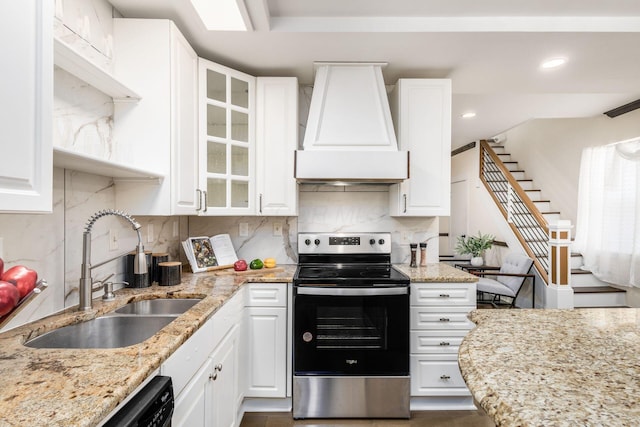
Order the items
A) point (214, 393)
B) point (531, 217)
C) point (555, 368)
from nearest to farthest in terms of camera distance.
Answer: point (555, 368) < point (214, 393) < point (531, 217)

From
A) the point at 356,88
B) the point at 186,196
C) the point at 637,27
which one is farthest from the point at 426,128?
the point at 186,196

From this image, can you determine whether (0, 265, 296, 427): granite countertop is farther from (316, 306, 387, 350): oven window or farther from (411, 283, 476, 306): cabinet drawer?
(411, 283, 476, 306): cabinet drawer

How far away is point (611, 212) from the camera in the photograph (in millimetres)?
3951

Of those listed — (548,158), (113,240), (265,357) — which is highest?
(548,158)

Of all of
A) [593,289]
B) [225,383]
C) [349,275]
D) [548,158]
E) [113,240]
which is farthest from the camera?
[548,158]

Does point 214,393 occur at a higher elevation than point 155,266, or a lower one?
lower

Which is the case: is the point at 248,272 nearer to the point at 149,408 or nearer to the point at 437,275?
the point at 437,275

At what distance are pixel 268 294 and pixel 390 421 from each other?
1117 millimetres

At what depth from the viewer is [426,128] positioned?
2590 mm

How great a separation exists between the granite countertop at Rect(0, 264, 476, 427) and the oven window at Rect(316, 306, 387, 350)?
2.88 ft

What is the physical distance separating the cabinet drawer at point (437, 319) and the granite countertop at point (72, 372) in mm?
1357

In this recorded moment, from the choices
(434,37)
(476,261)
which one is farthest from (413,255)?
(476,261)

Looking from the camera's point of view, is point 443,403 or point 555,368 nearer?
point 555,368

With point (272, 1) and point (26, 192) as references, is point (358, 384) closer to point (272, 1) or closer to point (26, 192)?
point (26, 192)
